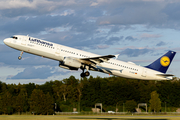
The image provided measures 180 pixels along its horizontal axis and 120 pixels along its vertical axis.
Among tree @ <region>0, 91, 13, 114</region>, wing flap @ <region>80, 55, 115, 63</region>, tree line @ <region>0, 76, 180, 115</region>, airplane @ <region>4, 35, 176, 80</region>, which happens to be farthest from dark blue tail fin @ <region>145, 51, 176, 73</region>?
tree @ <region>0, 91, 13, 114</region>

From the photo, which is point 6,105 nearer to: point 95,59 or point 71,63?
point 71,63

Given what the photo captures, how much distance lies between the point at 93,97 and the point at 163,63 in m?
78.8

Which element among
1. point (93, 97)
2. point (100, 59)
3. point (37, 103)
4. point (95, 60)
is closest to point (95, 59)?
point (95, 60)

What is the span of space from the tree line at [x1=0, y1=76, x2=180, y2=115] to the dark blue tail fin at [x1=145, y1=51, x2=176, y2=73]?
2314 inches

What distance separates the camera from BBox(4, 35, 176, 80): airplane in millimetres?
52094

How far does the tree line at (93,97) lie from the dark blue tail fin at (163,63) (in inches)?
2314

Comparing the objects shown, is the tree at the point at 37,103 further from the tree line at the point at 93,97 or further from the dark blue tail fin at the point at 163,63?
the dark blue tail fin at the point at 163,63

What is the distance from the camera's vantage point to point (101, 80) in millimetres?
148375

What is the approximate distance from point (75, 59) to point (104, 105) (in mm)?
81906

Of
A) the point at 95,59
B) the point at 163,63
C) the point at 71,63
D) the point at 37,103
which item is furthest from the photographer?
the point at 37,103

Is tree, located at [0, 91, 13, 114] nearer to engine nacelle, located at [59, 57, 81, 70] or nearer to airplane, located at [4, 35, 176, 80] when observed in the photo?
airplane, located at [4, 35, 176, 80]

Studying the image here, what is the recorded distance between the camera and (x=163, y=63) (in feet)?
200

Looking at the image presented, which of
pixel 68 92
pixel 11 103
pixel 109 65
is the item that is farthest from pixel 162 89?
pixel 109 65

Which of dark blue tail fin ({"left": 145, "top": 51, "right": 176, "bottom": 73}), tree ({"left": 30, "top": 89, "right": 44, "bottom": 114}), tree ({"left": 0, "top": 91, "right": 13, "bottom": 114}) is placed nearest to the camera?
dark blue tail fin ({"left": 145, "top": 51, "right": 176, "bottom": 73})
